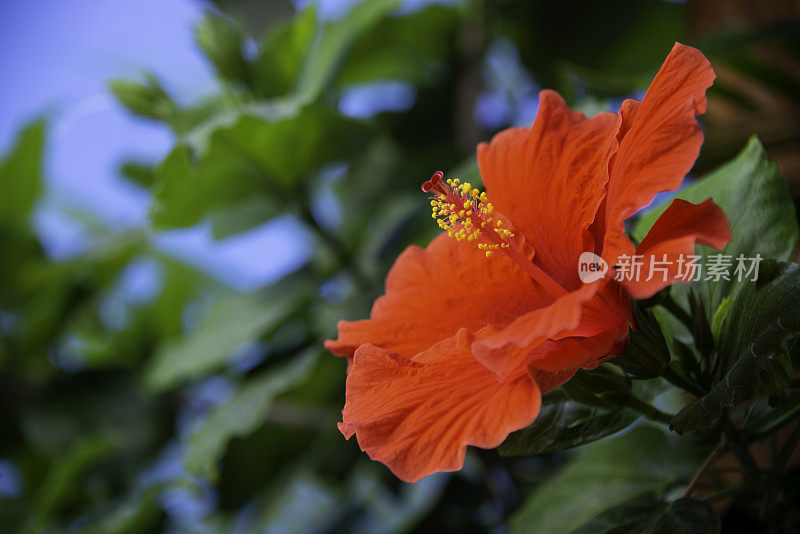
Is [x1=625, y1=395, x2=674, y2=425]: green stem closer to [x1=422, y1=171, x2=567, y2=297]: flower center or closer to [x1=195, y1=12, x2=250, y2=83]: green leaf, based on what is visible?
[x1=422, y1=171, x2=567, y2=297]: flower center

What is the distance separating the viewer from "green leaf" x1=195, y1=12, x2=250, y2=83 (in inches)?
35.9

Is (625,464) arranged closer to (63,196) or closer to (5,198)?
(5,198)

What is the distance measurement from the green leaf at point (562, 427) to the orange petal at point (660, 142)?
13cm

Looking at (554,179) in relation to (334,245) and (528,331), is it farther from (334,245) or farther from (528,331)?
(334,245)

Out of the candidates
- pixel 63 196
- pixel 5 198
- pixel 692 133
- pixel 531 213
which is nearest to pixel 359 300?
pixel 531 213

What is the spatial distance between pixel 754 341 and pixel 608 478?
0.86ft

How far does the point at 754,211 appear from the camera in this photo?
510 millimetres

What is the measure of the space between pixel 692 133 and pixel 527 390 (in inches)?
6.9

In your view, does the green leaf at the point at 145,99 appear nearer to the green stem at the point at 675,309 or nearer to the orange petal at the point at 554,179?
the orange petal at the point at 554,179

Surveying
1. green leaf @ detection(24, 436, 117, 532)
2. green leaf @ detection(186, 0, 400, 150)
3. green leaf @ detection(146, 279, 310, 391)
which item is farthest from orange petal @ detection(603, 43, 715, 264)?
green leaf @ detection(24, 436, 117, 532)

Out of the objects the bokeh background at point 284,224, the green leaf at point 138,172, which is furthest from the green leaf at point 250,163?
the green leaf at point 138,172

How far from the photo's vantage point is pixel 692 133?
0.40m

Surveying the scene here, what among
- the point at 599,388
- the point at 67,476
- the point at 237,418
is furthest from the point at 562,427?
the point at 67,476

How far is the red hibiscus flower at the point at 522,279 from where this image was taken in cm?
39
